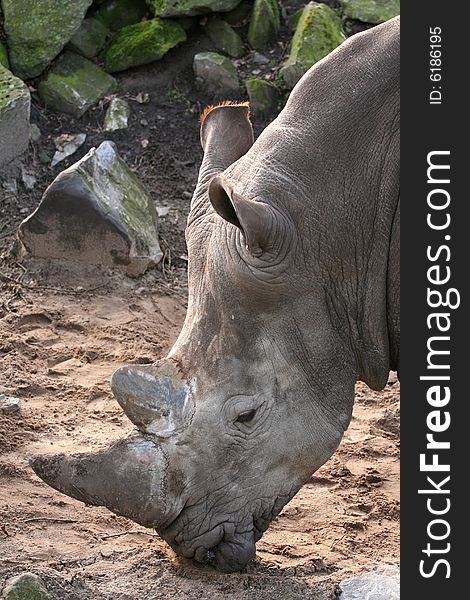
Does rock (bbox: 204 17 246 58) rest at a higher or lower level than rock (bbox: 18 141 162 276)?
higher

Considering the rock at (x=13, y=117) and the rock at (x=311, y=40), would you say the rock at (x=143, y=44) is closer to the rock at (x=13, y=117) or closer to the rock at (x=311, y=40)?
the rock at (x=311, y=40)

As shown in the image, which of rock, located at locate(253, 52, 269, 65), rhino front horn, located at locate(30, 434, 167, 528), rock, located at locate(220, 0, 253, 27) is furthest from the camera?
rock, located at locate(220, 0, 253, 27)

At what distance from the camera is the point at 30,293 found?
929 centimetres

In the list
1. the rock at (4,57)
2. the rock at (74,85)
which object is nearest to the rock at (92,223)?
the rock at (74,85)

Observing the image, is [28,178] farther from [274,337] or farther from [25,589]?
[25,589]

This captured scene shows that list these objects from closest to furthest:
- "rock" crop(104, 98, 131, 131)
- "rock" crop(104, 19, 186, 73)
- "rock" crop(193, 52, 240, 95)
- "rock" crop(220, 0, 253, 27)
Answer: "rock" crop(104, 98, 131, 131), "rock" crop(193, 52, 240, 95), "rock" crop(104, 19, 186, 73), "rock" crop(220, 0, 253, 27)

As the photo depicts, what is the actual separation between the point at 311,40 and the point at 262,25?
0.70m

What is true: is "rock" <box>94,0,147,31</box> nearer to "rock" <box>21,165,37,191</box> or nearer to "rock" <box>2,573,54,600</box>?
"rock" <box>21,165,37,191</box>

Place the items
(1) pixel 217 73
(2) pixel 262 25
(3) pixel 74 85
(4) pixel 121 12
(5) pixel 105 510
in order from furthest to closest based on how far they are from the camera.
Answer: (4) pixel 121 12 < (2) pixel 262 25 < (1) pixel 217 73 < (3) pixel 74 85 < (5) pixel 105 510

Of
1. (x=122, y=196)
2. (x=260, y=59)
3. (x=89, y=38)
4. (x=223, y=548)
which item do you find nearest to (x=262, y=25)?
(x=260, y=59)

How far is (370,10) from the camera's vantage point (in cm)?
1202

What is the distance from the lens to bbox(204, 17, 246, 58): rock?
11.9 m

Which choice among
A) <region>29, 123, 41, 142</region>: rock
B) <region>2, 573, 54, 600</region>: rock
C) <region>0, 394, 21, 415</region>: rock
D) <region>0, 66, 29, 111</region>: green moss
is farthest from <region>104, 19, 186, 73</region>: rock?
<region>2, 573, 54, 600</region>: rock

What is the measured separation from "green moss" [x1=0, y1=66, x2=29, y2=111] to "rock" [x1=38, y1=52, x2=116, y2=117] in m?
0.57
